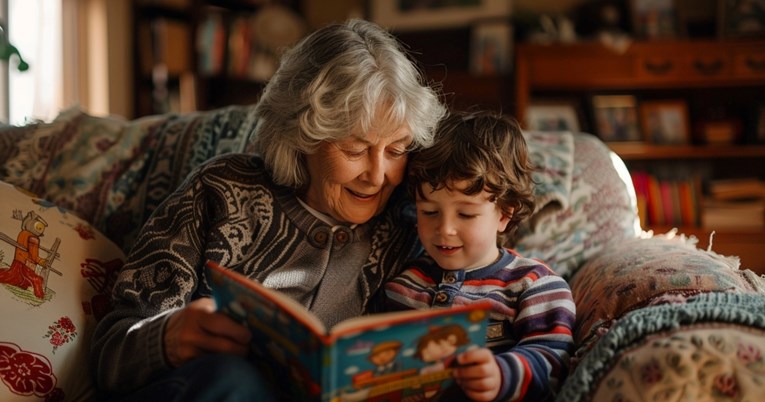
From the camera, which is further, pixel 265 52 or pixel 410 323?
pixel 265 52

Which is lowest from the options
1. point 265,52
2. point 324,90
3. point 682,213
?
point 682,213

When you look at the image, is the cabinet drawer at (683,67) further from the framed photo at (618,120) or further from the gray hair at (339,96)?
the gray hair at (339,96)

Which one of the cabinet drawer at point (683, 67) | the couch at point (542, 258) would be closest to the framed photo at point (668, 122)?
the cabinet drawer at point (683, 67)

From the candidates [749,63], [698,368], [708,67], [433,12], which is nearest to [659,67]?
[708,67]

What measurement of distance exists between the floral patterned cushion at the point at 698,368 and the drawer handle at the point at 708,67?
2974mm

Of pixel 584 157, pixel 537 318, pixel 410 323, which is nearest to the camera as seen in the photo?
pixel 410 323

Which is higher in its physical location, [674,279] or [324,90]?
[324,90]

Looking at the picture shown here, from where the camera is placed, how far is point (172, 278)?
1.27 m

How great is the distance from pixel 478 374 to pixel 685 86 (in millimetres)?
3148

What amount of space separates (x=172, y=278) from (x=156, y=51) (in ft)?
9.69

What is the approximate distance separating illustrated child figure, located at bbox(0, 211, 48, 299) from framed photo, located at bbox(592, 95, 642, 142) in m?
3.02

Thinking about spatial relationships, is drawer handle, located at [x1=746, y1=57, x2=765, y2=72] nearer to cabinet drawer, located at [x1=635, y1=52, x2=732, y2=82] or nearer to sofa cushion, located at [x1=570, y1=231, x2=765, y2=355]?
cabinet drawer, located at [x1=635, y1=52, x2=732, y2=82]

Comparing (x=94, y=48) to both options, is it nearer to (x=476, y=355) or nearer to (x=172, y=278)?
(x=172, y=278)

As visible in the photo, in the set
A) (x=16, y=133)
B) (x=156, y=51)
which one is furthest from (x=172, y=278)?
(x=156, y=51)
